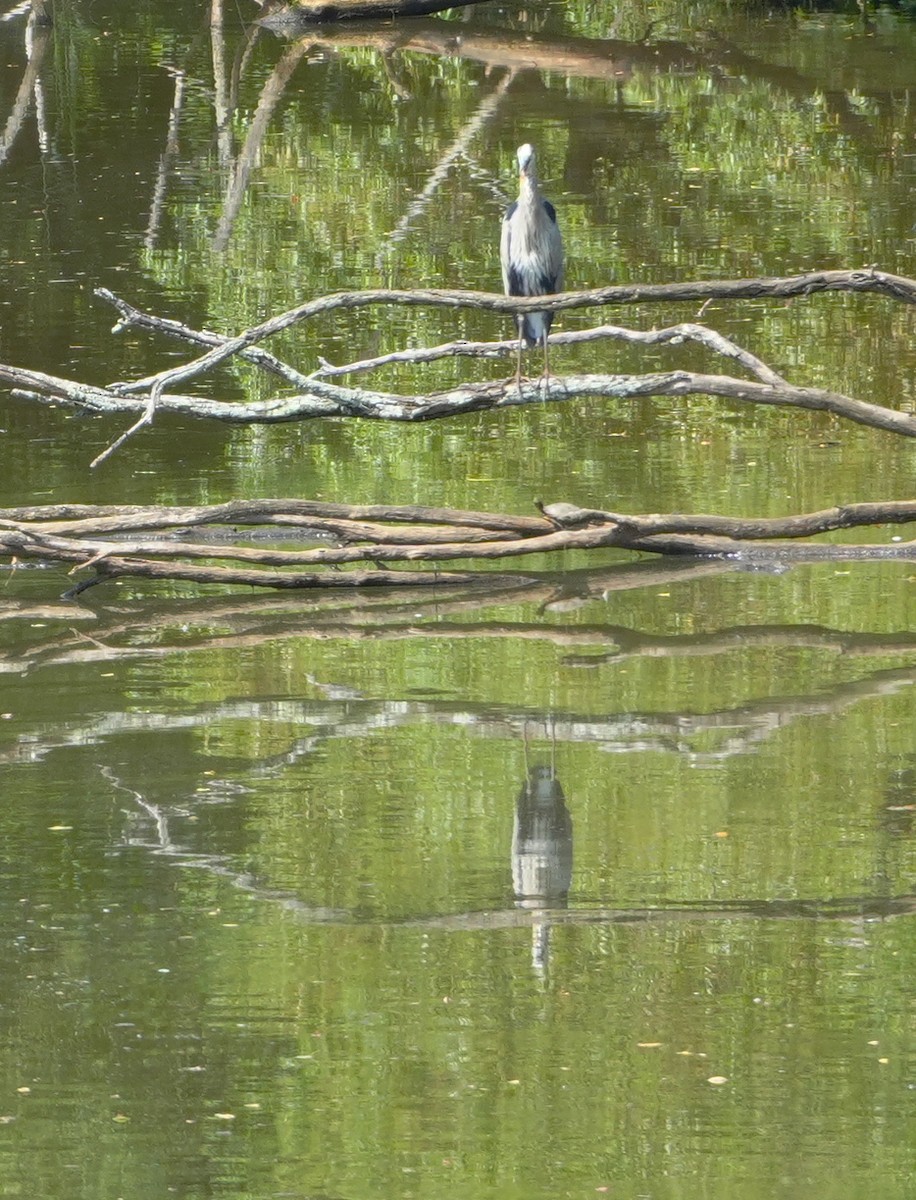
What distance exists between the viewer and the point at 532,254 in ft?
35.1

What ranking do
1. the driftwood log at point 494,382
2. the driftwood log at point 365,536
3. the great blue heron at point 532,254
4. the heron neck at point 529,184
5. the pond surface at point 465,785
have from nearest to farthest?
the pond surface at point 465,785 → the driftwood log at point 494,382 → the driftwood log at point 365,536 → the heron neck at point 529,184 → the great blue heron at point 532,254

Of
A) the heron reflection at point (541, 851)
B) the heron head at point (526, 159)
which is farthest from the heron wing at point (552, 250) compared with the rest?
the heron reflection at point (541, 851)

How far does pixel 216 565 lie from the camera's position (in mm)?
10875

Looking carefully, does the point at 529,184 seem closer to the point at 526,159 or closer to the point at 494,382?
the point at 526,159

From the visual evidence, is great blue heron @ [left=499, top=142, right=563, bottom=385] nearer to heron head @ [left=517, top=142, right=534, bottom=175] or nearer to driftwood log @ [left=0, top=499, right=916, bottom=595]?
heron head @ [left=517, top=142, right=534, bottom=175]

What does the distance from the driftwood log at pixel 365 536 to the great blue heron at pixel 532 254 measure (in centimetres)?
91

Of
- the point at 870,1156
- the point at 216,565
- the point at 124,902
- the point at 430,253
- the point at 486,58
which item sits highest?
the point at 486,58

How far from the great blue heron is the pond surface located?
1.21m

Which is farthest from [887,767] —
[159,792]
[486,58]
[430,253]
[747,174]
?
[486,58]

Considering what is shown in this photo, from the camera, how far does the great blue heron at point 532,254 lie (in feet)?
34.9

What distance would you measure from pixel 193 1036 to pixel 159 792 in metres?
2.02

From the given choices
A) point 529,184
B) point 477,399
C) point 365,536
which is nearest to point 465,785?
point 365,536

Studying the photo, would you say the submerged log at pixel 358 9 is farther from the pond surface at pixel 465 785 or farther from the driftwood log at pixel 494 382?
the driftwood log at pixel 494 382

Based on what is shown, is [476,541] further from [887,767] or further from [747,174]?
[747,174]
